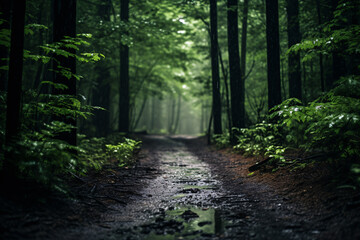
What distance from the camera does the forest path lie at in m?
3.16

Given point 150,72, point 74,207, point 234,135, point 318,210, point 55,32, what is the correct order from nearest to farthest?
1. point 318,210
2. point 74,207
3. point 55,32
4. point 234,135
5. point 150,72

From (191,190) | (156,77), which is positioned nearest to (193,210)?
(191,190)

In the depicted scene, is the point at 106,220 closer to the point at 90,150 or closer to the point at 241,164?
the point at 241,164

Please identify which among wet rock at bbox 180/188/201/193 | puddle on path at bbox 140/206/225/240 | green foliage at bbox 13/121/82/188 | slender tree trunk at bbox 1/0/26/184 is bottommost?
puddle on path at bbox 140/206/225/240

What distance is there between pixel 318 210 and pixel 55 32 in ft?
22.0

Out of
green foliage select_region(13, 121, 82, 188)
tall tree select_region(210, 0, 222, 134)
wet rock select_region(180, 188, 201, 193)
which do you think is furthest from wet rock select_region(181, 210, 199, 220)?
tall tree select_region(210, 0, 222, 134)

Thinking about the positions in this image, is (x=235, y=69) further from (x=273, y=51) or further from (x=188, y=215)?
(x=188, y=215)

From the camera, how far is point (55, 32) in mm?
5672

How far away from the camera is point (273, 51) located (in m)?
8.53

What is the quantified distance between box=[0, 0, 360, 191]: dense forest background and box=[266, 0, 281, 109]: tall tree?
4 cm

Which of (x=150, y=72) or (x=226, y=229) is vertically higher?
(x=150, y=72)

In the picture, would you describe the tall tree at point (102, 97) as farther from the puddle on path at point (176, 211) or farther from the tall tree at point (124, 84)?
the puddle on path at point (176, 211)

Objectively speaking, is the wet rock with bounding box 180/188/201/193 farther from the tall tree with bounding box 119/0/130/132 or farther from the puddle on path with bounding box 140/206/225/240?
the tall tree with bounding box 119/0/130/132

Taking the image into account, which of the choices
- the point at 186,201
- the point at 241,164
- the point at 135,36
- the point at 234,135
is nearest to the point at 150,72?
the point at 135,36
